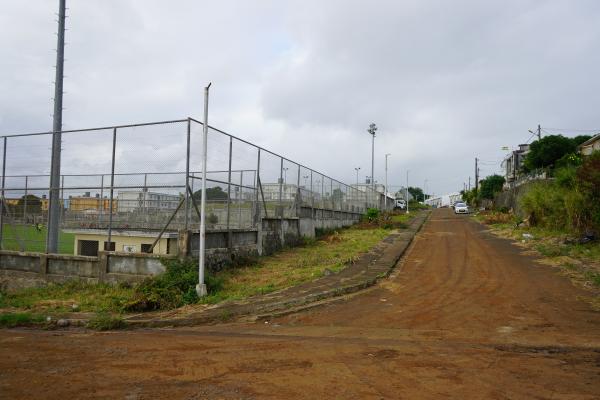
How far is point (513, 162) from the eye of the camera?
263 feet

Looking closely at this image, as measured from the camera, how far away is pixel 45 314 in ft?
31.0

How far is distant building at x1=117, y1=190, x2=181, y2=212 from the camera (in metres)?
14.7

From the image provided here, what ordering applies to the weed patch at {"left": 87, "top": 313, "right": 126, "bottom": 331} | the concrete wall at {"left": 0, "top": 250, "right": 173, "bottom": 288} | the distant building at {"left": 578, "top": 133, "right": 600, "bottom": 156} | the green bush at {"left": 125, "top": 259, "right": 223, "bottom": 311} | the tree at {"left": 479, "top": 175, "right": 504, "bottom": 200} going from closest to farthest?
1. the weed patch at {"left": 87, "top": 313, "right": 126, "bottom": 331}
2. the green bush at {"left": 125, "top": 259, "right": 223, "bottom": 311}
3. the concrete wall at {"left": 0, "top": 250, "right": 173, "bottom": 288}
4. the distant building at {"left": 578, "top": 133, "right": 600, "bottom": 156}
5. the tree at {"left": 479, "top": 175, "right": 504, "bottom": 200}

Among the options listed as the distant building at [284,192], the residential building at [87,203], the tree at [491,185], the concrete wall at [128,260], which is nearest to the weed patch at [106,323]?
the concrete wall at [128,260]

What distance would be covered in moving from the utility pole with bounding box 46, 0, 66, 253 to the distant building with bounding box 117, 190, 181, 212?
1.88 metres

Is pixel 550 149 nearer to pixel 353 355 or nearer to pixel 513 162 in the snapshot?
pixel 513 162

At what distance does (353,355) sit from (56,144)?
40.6 feet

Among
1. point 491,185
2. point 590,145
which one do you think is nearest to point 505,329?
point 590,145

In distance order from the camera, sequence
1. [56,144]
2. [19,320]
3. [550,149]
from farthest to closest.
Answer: [550,149] < [56,144] < [19,320]

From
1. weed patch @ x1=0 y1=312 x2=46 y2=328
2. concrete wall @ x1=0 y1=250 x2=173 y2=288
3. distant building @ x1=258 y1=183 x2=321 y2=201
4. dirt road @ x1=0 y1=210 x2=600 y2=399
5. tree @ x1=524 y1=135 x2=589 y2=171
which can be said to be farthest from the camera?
tree @ x1=524 y1=135 x2=589 y2=171

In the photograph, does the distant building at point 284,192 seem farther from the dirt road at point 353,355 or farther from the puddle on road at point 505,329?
the puddle on road at point 505,329

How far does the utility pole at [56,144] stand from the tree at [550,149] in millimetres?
46925

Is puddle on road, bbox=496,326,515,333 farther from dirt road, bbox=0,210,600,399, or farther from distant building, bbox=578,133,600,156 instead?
distant building, bbox=578,133,600,156

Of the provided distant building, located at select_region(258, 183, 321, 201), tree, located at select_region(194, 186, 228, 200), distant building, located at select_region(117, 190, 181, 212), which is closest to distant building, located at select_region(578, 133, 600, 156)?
distant building, located at select_region(258, 183, 321, 201)
